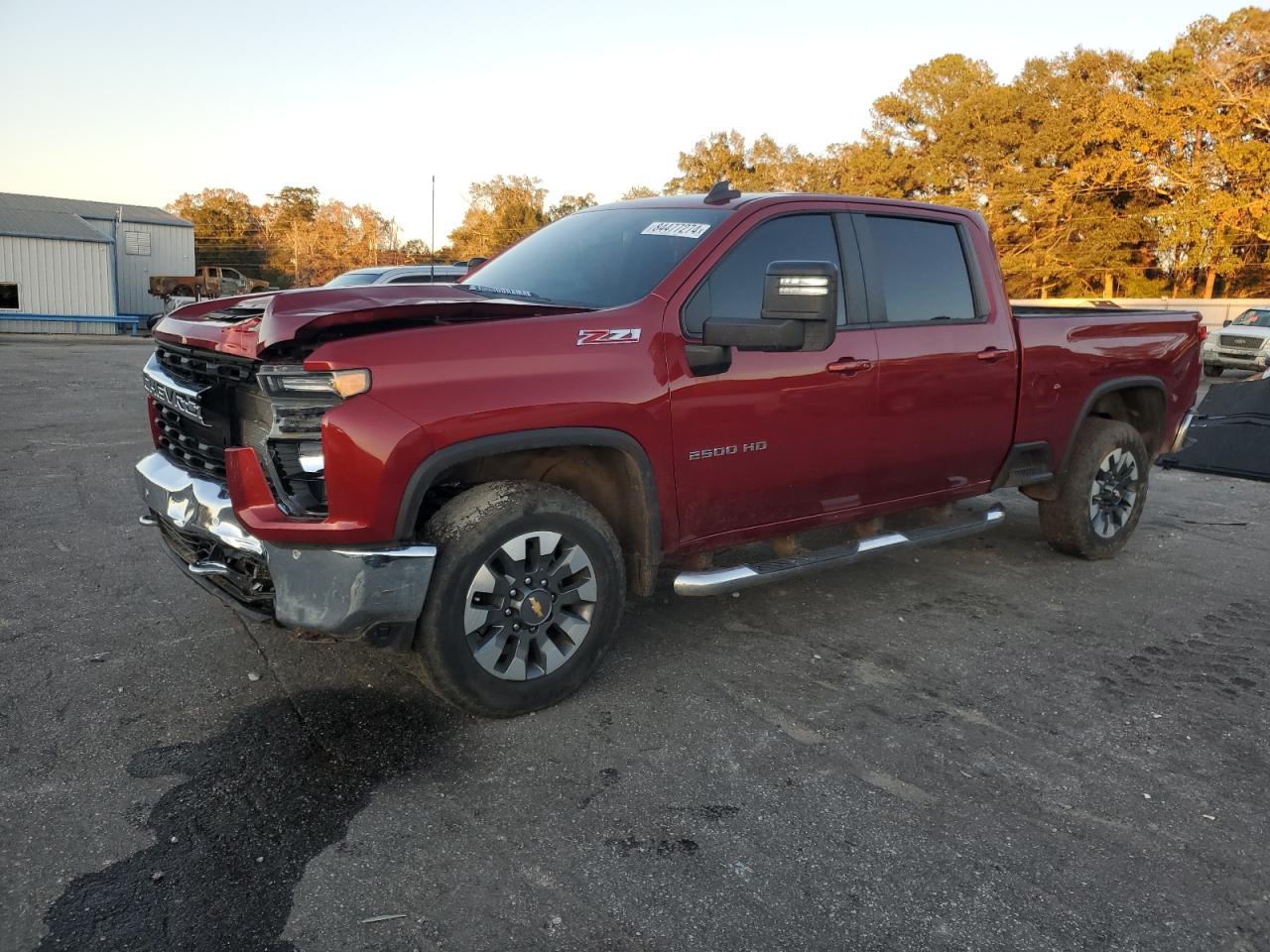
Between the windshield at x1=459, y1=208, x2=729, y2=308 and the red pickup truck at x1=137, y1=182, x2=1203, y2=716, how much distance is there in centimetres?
2

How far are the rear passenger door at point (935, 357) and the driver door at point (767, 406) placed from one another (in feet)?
0.46

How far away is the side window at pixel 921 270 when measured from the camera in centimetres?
467

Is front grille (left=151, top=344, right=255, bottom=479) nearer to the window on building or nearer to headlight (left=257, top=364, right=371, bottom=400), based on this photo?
headlight (left=257, top=364, right=371, bottom=400)

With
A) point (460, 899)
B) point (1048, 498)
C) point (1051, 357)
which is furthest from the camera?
point (1048, 498)

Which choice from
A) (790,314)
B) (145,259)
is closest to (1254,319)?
(790,314)

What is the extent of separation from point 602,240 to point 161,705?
104 inches

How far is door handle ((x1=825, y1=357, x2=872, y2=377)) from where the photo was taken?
425cm

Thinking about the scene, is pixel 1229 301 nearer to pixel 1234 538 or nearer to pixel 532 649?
pixel 1234 538

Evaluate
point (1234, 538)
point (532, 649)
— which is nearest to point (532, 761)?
point (532, 649)

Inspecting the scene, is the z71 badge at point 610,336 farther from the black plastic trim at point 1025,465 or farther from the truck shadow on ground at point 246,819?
the black plastic trim at point 1025,465

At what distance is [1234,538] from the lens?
22.0ft

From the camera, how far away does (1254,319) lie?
71.4 feet

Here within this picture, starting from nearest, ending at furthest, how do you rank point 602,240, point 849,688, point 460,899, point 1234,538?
point 460,899 → point 849,688 → point 602,240 → point 1234,538

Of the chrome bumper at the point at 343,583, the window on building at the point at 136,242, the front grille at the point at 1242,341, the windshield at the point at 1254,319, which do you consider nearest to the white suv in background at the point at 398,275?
the chrome bumper at the point at 343,583
